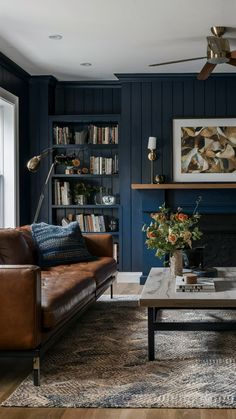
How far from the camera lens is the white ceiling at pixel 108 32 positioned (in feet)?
15.3

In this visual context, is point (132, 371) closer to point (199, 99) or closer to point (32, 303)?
point (32, 303)

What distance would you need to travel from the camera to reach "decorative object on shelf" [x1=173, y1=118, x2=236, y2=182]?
714cm

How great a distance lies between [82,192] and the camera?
24.7ft

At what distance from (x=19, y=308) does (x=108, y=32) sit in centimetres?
320

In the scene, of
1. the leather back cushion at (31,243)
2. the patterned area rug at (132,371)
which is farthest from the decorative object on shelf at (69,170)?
the patterned area rug at (132,371)

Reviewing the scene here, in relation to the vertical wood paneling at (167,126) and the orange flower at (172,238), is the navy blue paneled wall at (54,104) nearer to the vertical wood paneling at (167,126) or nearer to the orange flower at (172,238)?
the vertical wood paneling at (167,126)

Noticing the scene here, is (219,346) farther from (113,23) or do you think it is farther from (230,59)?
(113,23)

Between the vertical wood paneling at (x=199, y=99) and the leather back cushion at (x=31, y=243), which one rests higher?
the vertical wood paneling at (x=199, y=99)

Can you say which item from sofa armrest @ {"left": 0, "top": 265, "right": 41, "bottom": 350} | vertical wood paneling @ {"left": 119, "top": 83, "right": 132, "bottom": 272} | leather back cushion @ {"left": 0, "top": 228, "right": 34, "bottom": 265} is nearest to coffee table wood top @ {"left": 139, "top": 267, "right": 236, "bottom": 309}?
sofa armrest @ {"left": 0, "top": 265, "right": 41, "bottom": 350}

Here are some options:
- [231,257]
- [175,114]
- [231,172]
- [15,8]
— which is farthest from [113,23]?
[231,257]

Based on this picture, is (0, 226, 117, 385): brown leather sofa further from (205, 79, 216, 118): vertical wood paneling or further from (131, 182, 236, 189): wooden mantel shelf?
(205, 79, 216, 118): vertical wood paneling

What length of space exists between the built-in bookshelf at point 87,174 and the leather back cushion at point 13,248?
2723 mm

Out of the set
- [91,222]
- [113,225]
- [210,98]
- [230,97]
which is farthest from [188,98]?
[91,222]

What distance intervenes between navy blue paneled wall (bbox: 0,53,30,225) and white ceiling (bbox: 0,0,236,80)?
16 centimetres
